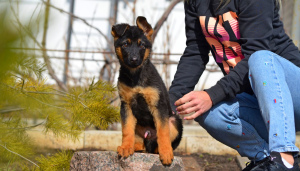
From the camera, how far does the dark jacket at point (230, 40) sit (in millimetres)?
2596

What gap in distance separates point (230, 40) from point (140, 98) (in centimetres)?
89

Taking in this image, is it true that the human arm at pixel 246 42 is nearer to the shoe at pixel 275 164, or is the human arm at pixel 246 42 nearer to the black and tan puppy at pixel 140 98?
the black and tan puppy at pixel 140 98

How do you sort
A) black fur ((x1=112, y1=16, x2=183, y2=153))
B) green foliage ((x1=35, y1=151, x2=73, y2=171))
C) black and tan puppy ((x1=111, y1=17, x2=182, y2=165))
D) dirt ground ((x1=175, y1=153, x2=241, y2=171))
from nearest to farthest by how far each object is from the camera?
black and tan puppy ((x1=111, y1=17, x2=182, y2=165))
black fur ((x1=112, y1=16, x2=183, y2=153))
green foliage ((x1=35, y1=151, x2=73, y2=171))
dirt ground ((x1=175, y1=153, x2=241, y2=171))

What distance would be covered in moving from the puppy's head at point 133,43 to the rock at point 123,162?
71 centimetres

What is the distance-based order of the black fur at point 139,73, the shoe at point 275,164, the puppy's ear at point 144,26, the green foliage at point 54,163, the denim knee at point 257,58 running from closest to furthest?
the shoe at point 275,164
the denim knee at point 257,58
the black fur at point 139,73
the puppy's ear at point 144,26
the green foliage at point 54,163

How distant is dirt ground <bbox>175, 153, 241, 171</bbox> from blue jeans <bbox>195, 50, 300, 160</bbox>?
0.99 m

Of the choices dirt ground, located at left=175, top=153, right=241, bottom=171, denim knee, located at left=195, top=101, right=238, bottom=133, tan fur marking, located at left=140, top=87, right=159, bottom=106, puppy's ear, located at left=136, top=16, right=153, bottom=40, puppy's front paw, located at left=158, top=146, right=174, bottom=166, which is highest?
puppy's ear, located at left=136, top=16, right=153, bottom=40

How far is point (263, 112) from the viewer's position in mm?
2309

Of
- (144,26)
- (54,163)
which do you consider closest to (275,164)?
(144,26)

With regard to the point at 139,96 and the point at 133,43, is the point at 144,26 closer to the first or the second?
the point at 133,43

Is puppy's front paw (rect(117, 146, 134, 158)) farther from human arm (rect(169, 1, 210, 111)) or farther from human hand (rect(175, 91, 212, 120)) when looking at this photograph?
human arm (rect(169, 1, 210, 111))

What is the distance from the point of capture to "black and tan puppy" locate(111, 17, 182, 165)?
264 cm

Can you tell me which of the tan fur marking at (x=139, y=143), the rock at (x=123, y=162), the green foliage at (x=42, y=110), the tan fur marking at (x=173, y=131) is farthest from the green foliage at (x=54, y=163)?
the tan fur marking at (x=173, y=131)

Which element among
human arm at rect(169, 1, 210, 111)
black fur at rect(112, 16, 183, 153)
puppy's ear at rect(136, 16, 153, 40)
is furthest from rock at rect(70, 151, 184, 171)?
puppy's ear at rect(136, 16, 153, 40)
